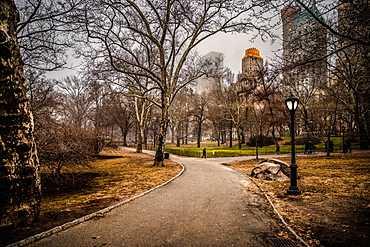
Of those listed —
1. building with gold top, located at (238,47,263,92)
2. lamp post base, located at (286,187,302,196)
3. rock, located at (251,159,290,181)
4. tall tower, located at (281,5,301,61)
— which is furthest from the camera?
building with gold top, located at (238,47,263,92)

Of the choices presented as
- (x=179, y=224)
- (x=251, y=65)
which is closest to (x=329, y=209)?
(x=179, y=224)

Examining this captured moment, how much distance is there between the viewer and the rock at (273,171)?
31.6ft

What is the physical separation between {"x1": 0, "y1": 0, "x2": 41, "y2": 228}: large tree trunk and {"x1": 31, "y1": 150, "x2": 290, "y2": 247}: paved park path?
1.03 meters

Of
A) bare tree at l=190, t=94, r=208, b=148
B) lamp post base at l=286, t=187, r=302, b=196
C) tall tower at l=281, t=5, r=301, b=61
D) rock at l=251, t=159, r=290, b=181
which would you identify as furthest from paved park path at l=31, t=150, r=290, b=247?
bare tree at l=190, t=94, r=208, b=148

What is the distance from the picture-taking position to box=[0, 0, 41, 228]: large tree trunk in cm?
387

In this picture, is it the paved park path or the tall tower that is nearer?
the paved park path

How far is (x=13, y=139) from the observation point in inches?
156

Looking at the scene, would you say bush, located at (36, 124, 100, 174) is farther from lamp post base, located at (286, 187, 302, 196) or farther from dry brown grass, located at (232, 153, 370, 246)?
lamp post base, located at (286, 187, 302, 196)

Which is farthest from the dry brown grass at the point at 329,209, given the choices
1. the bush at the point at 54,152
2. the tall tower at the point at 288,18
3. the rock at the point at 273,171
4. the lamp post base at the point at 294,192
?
the bush at the point at 54,152

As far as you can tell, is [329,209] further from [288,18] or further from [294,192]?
[288,18]

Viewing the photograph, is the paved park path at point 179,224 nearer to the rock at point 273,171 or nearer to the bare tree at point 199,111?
the rock at point 273,171

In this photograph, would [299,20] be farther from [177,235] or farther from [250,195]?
[177,235]

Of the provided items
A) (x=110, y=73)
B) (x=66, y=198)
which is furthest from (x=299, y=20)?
(x=110, y=73)

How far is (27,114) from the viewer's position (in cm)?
425
